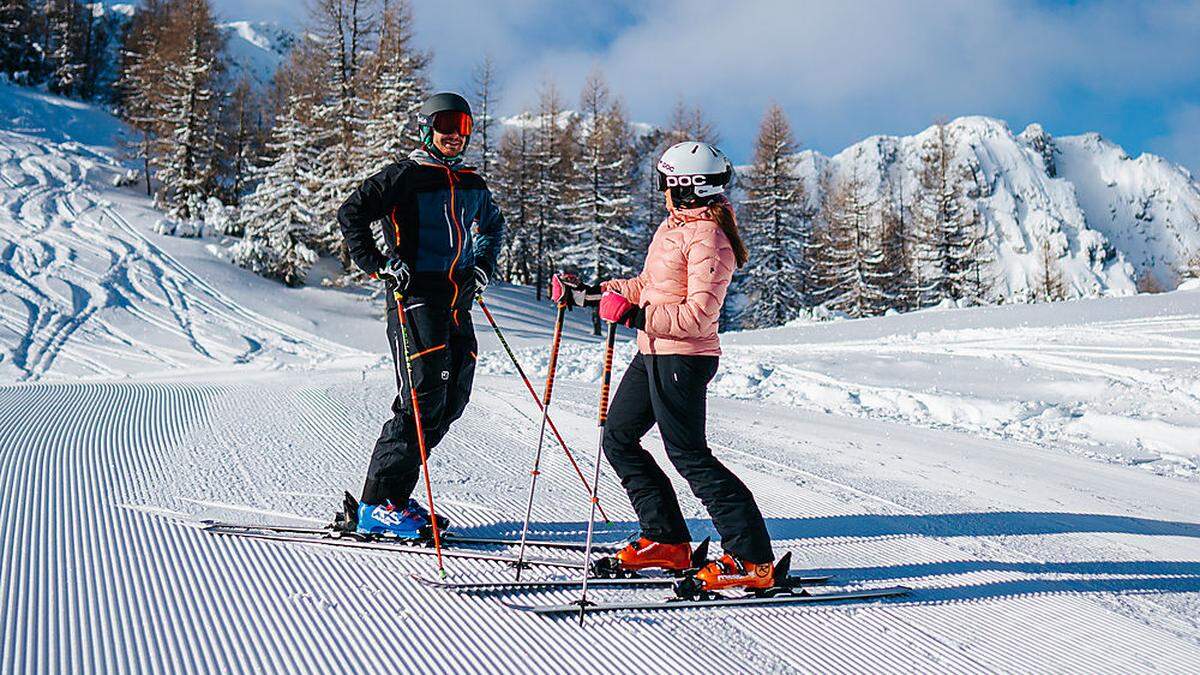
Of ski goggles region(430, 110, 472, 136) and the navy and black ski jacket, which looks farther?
ski goggles region(430, 110, 472, 136)

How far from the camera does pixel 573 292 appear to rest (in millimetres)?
3398

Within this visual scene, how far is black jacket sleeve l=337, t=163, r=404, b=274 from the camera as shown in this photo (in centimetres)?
357

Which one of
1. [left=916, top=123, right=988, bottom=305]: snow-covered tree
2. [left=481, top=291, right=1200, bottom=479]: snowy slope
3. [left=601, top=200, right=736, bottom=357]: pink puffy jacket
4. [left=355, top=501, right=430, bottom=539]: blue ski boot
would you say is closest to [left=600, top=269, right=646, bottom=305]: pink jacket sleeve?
[left=601, top=200, right=736, bottom=357]: pink puffy jacket

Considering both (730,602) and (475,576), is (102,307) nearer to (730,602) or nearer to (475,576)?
(475,576)

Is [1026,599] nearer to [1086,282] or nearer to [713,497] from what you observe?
[713,497]

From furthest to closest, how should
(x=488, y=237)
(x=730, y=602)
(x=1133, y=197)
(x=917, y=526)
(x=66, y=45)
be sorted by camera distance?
1. (x=1133, y=197)
2. (x=66, y=45)
3. (x=917, y=526)
4. (x=488, y=237)
5. (x=730, y=602)

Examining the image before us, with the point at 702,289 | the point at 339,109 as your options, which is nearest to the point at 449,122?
the point at 702,289

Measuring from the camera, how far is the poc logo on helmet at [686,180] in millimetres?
3205

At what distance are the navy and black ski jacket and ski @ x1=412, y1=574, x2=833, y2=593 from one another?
4.68ft

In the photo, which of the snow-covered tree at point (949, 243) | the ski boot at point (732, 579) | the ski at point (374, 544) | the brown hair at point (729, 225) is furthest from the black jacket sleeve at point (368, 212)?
the snow-covered tree at point (949, 243)

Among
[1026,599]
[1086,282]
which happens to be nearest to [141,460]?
[1026,599]

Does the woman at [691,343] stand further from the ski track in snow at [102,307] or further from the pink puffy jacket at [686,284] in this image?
the ski track in snow at [102,307]

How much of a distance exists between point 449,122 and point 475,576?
2.26 meters

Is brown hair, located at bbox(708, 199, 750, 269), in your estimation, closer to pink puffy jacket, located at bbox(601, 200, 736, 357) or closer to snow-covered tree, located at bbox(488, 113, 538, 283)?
pink puffy jacket, located at bbox(601, 200, 736, 357)
